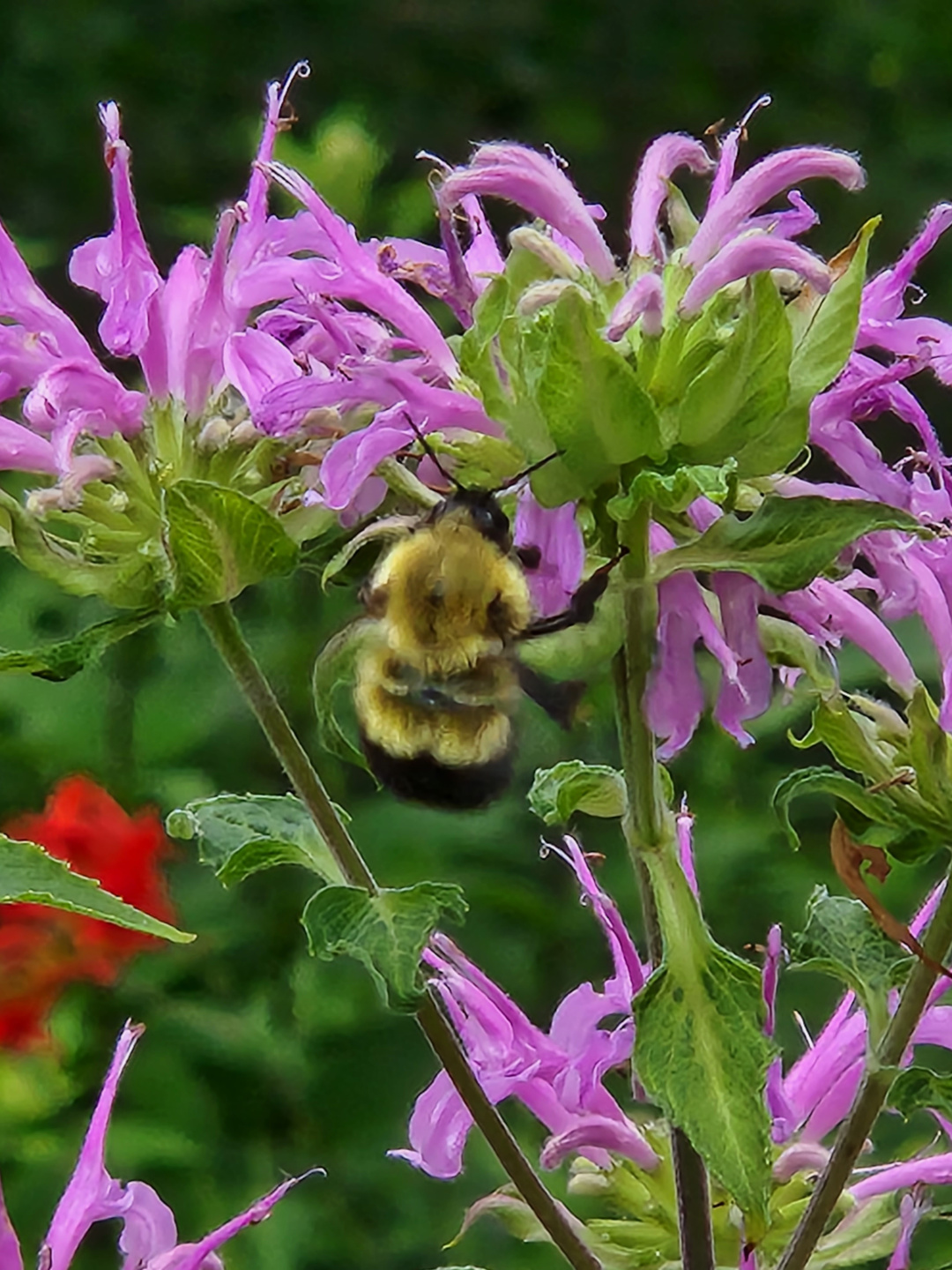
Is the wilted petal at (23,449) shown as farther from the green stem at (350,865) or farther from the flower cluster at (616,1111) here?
the flower cluster at (616,1111)

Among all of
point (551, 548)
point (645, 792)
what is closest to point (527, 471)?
point (551, 548)

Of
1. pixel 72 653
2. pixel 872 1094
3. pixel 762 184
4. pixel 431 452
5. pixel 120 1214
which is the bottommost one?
pixel 120 1214

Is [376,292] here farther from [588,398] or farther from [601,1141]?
[601,1141]

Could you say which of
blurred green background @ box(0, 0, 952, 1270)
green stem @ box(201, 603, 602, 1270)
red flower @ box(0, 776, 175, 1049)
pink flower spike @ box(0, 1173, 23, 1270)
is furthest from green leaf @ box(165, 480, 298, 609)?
red flower @ box(0, 776, 175, 1049)

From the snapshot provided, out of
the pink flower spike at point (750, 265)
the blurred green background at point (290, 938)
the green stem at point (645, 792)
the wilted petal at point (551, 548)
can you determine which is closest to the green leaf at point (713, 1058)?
the green stem at point (645, 792)

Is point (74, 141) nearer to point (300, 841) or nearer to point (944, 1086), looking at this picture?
point (300, 841)
